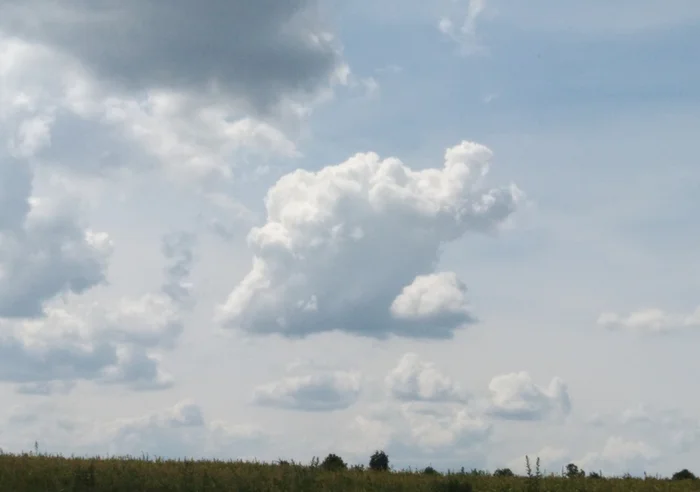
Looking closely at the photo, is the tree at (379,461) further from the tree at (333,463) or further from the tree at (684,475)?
the tree at (684,475)

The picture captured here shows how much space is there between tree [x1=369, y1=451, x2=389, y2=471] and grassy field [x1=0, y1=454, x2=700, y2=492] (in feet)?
4.91

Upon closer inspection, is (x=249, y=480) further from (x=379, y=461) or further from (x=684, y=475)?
(x=684, y=475)

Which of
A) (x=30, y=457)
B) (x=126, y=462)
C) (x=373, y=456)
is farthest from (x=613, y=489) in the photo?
(x=30, y=457)

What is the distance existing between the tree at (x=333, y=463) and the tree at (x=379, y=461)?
1.12 metres

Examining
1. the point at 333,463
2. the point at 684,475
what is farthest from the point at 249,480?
the point at 684,475

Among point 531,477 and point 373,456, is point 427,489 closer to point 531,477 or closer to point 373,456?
point 531,477

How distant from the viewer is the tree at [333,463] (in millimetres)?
31364

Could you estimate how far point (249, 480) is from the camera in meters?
27.5

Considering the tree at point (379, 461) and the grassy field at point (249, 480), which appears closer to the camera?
the grassy field at point (249, 480)

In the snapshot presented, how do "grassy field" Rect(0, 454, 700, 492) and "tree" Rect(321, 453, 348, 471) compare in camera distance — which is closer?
"grassy field" Rect(0, 454, 700, 492)

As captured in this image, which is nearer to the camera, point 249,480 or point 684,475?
point 249,480

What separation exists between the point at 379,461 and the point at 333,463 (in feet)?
6.31

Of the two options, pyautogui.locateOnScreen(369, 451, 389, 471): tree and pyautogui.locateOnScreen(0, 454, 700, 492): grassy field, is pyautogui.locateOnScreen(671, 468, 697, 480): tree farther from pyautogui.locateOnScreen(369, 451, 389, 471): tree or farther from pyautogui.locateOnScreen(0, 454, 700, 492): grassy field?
pyautogui.locateOnScreen(369, 451, 389, 471): tree

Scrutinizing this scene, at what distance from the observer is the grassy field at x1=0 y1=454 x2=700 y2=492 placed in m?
26.8
